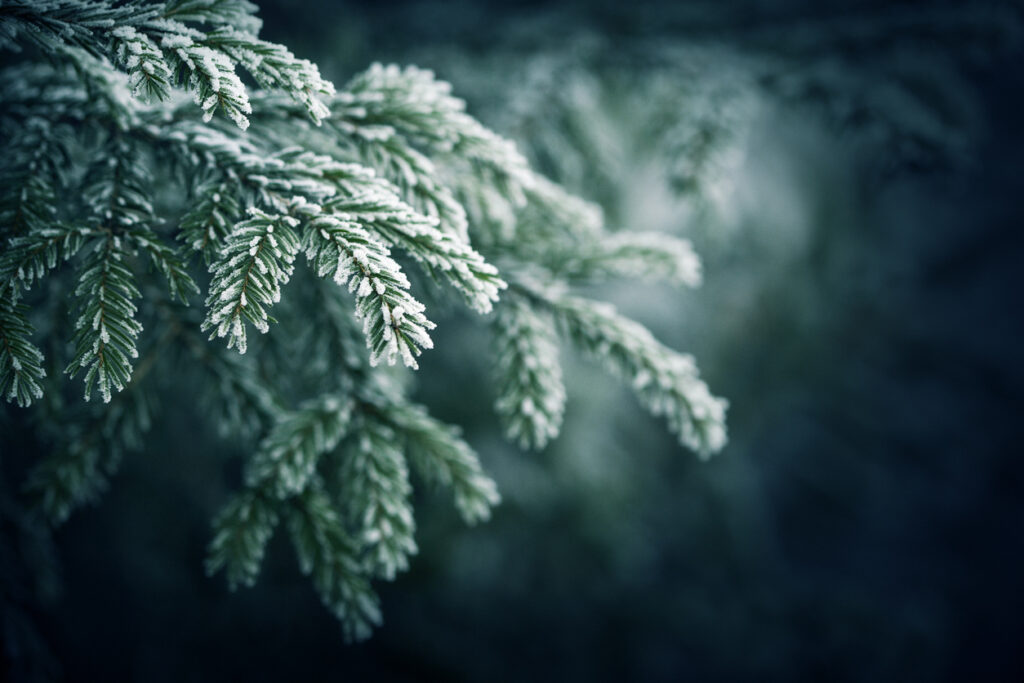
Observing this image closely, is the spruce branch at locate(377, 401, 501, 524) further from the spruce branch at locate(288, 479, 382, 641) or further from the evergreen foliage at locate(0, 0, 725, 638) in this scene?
the spruce branch at locate(288, 479, 382, 641)

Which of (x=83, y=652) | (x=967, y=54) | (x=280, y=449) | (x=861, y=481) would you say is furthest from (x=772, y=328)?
(x=83, y=652)

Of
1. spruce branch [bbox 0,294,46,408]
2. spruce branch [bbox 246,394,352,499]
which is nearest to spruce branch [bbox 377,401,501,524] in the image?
spruce branch [bbox 246,394,352,499]

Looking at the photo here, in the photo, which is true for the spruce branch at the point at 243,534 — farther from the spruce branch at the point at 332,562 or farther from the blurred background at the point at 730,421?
the blurred background at the point at 730,421

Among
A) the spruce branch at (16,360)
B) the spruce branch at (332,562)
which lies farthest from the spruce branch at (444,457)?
the spruce branch at (16,360)

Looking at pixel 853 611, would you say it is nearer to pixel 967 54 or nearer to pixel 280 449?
pixel 967 54

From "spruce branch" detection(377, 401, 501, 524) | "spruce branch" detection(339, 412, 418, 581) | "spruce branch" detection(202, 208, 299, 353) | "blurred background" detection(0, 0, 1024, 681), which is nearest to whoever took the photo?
"spruce branch" detection(202, 208, 299, 353)

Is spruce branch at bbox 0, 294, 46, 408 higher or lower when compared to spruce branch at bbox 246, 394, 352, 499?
lower

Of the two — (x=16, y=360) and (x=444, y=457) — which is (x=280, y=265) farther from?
(x=444, y=457)
